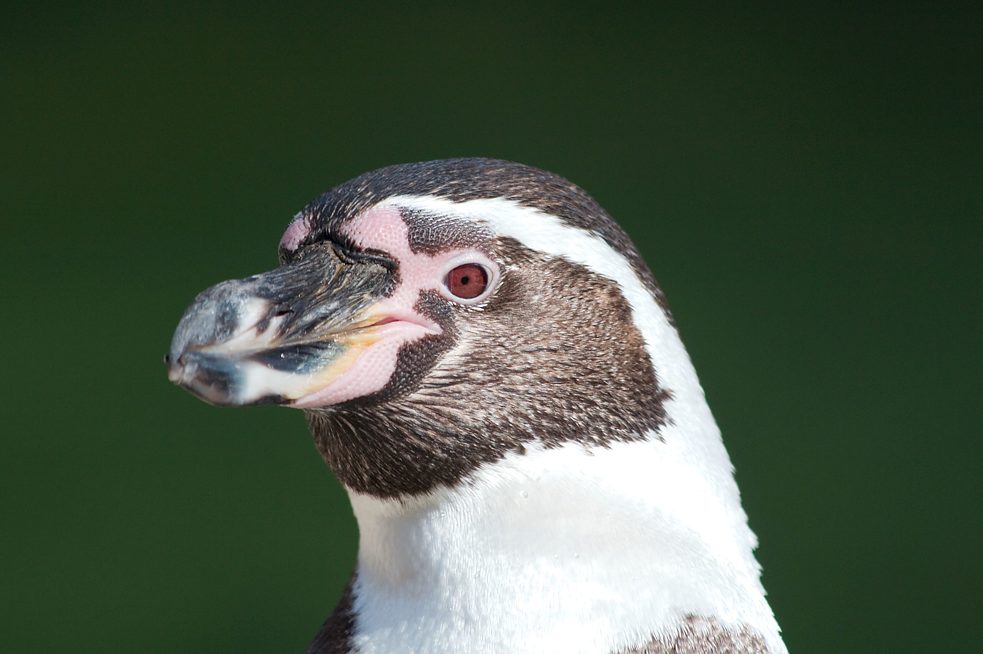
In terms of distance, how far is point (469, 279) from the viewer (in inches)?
52.7

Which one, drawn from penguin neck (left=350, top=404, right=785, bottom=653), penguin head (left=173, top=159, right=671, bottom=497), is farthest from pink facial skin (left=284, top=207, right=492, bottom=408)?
penguin neck (left=350, top=404, right=785, bottom=653)

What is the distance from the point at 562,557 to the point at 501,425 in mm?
135

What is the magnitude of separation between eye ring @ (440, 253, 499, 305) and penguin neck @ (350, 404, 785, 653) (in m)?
0.15

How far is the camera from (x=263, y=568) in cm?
339

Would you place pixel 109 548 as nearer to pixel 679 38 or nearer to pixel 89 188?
pixel 89 188

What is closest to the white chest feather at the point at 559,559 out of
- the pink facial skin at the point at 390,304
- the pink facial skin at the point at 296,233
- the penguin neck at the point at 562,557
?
the penguin neck at the point at 562,557

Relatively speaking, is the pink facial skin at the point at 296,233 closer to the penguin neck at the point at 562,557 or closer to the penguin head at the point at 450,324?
the penguin head at the point at 450,324

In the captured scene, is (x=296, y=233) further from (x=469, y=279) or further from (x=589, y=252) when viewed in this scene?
(x=589, y=252)

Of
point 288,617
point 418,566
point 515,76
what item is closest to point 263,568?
point 288,617

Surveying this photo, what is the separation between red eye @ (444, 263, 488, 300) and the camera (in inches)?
52.6

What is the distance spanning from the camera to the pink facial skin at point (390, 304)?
4.25 ft

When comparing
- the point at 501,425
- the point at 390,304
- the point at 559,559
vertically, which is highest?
the point at 390,304

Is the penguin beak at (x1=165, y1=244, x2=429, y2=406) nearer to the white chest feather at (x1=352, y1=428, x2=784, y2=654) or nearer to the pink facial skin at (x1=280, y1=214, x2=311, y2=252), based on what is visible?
the pink facial skin at (x1=280, y1=214, x2=311, y2=252)

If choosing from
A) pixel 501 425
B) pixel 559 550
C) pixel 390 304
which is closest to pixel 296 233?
pixel 390 304
